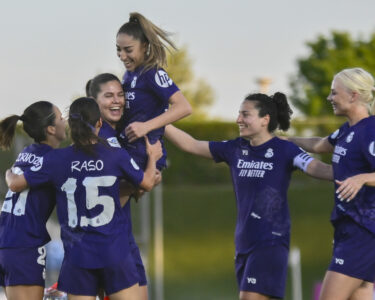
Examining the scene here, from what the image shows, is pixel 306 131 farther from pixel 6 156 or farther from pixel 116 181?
pixel 116 181

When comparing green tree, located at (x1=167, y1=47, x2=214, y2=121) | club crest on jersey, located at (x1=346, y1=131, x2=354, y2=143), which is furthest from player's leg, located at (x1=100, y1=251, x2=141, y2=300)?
green tree, located at (x1=167, y1=47, x2=214, y2=121)

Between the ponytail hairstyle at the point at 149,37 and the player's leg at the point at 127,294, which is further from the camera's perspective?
the ponytail hairstyle at the point at 149,37

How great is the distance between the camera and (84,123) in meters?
5.15

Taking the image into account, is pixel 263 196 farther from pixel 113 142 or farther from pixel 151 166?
pixel 113 142

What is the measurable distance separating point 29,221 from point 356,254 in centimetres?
211

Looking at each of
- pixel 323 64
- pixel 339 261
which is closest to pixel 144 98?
pixel 339 261

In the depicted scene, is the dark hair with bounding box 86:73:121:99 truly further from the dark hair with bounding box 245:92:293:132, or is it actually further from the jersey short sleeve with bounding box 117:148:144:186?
the dark hair with bounding box 245:92:293:132

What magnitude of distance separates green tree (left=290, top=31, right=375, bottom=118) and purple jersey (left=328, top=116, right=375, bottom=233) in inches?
1269

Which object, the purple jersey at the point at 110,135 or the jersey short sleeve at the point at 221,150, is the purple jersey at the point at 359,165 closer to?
the jersey short sleeve at the point at 221,150

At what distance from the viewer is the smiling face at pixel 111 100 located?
5578 mm

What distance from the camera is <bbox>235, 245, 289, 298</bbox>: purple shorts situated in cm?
584

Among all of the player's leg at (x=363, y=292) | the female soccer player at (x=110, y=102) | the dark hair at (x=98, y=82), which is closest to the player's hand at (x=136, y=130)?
the female soccer player at (x=110, y=102)

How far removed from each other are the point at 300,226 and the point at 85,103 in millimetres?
16513

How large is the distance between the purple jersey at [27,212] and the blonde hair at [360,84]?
200cm
